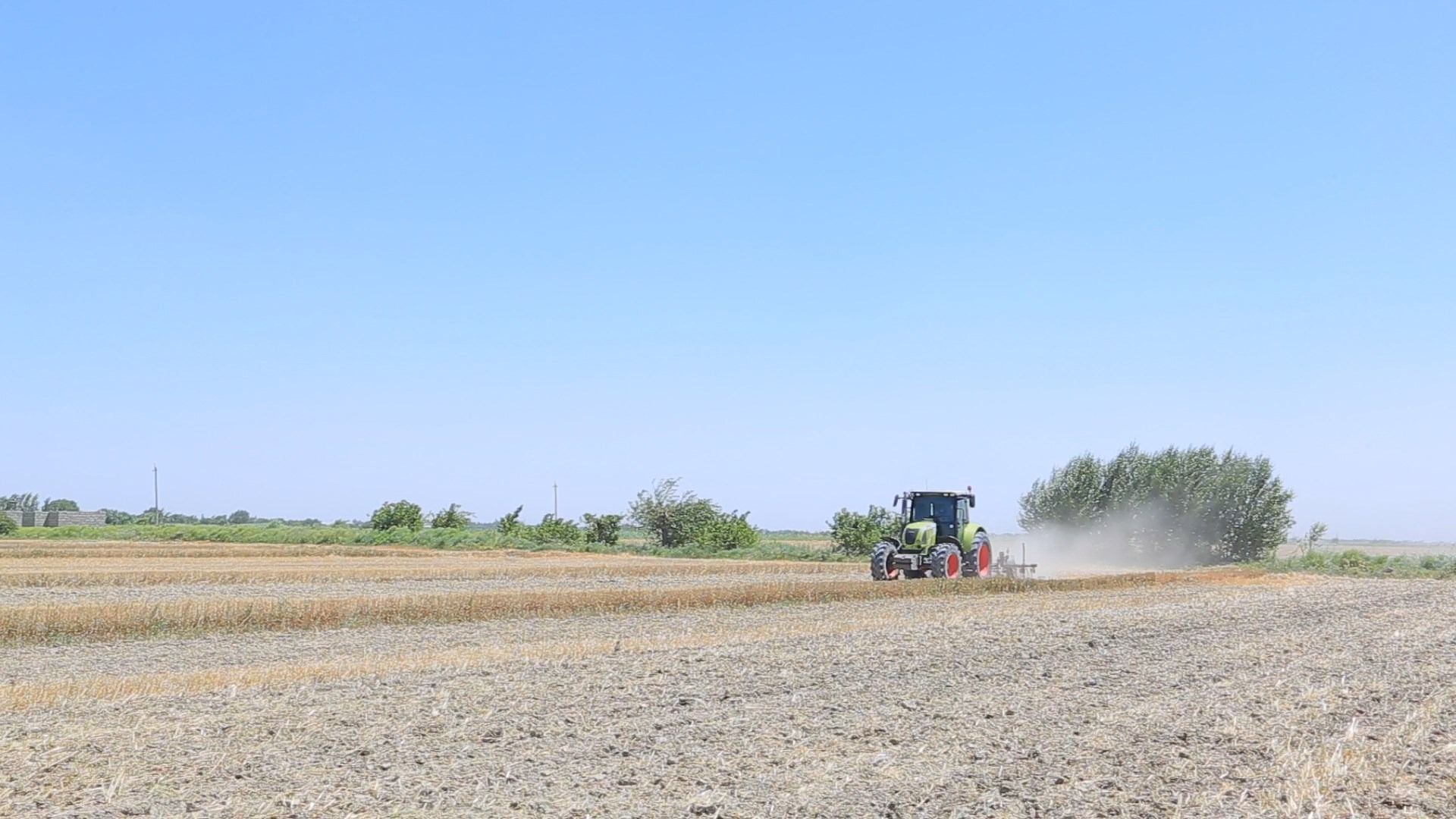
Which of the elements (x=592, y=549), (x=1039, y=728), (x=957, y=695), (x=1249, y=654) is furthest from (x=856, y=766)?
(x=592, y=549)

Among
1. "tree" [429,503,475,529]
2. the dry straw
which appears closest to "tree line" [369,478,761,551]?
"tree" [429,503,475,529]

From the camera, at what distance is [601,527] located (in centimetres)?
6956

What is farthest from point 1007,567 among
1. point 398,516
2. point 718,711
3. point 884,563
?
point 398,516

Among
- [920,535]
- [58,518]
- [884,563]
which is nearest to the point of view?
[884,563]

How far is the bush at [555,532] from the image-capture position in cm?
6756

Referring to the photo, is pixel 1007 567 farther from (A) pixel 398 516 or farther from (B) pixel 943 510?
(A) pixel 398 516

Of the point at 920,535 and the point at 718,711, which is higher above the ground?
the point at 920,535

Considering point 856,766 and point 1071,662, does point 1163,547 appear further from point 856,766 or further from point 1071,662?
point 856,766

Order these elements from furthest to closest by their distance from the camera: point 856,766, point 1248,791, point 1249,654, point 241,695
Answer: point 1249,654, point 241,695, point 856,766, point 1248,791

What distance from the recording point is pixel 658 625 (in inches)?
893

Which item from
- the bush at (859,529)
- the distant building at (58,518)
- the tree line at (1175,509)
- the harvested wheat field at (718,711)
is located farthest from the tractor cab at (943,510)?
the distant building at (58,518)

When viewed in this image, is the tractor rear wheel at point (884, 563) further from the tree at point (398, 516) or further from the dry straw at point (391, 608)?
the tree at point (398, 516)

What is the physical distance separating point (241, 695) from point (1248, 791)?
973 centimetres

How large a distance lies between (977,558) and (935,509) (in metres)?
1.74
